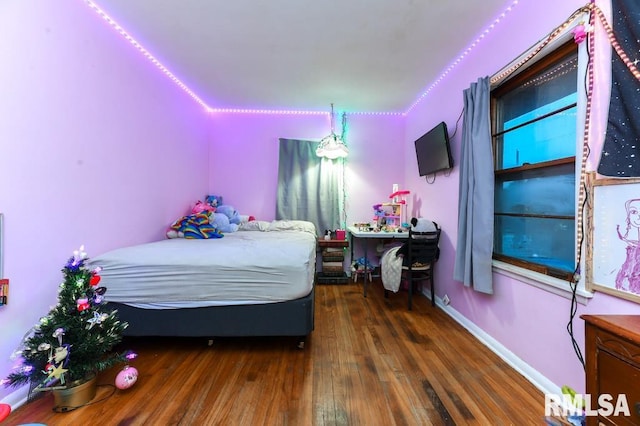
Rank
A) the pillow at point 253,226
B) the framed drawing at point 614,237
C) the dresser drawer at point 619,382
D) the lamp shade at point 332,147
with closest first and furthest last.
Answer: the dresser drawer at point 619,382 < the framed drawing at point 614,237 < the pillow at point 253,226 < the lamp shade at point 332,147

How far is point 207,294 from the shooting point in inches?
71.4

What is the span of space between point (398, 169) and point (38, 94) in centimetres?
388

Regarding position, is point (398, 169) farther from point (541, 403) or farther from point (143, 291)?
point (143, 291)

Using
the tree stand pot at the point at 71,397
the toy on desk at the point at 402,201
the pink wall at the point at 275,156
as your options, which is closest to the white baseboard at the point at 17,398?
the tree stand pot at the point at 71,397

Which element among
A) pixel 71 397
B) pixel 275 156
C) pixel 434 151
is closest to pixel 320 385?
pixel 71 397

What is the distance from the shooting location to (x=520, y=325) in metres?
1.74

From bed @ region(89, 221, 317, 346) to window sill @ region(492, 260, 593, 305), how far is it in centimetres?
144

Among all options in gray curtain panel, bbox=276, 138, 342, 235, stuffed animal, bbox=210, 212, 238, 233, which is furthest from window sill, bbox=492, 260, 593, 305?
stuffed animal, bbox=210, 212, 238, 233

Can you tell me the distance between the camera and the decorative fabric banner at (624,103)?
1.11 meters

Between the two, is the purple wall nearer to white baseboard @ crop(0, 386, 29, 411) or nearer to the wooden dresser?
white baseboard @ crop(0, 386, 29, 411)

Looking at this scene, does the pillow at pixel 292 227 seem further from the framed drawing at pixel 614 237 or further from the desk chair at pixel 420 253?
the framed drawing at pixel 614 237

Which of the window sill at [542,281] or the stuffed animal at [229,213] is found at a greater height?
the stuffed animal at [229,213]

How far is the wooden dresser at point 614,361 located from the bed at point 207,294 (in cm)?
142

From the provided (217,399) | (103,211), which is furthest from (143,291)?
(217,399)
